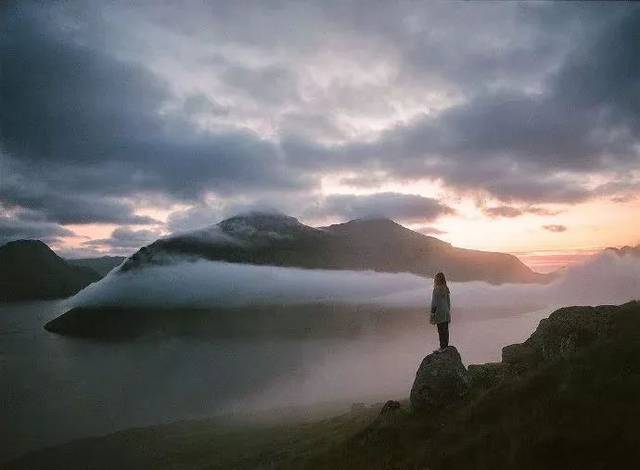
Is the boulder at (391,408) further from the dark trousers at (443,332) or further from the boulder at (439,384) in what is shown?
the dark trousers at (443,332)

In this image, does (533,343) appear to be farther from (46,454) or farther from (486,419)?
(46,454)

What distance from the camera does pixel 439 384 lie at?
2517 cm

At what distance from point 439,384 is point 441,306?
4614mm

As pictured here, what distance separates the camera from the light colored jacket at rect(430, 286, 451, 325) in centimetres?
2611

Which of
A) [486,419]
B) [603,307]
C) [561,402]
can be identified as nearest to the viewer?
[561,402]

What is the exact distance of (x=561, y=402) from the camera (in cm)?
1770

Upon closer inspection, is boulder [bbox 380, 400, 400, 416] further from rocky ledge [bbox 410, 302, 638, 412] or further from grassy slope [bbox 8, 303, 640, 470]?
rocky ledge [bbox 410, 302, 638, 412]

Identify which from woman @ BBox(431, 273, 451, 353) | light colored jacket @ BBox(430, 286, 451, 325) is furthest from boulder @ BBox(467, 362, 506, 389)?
light colored jacket @ BBox(430, 286, 451, 325)

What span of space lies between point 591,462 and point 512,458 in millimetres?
2613

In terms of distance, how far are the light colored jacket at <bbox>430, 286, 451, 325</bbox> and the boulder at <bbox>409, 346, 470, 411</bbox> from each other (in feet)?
8.39

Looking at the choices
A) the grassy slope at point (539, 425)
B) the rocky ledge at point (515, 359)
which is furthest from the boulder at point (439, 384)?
the grassy slope at point (539, 425)

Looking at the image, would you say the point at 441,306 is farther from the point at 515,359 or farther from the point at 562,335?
the point at 562,335

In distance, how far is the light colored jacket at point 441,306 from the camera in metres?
26.1

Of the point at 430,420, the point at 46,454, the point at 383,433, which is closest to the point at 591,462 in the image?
the point at 430,420
